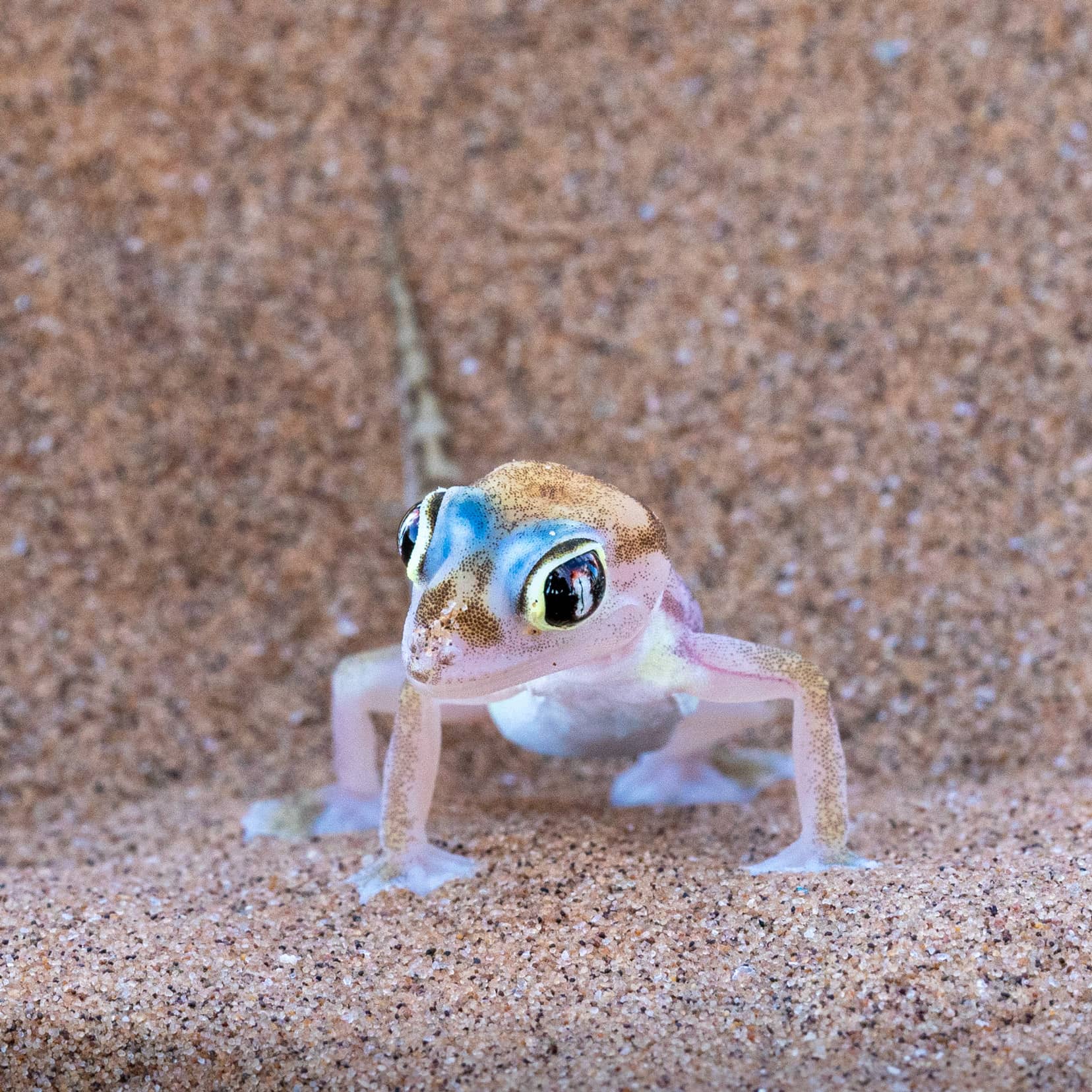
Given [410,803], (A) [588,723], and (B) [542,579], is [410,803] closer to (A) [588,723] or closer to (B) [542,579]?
(A) [588,723]

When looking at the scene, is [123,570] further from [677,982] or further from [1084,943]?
[1084,943]

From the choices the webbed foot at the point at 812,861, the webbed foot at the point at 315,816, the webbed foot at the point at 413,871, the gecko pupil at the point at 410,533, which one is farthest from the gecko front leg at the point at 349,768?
the webbed foot at the point at 812,861

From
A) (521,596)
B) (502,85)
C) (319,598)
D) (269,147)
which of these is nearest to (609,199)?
(502,85)

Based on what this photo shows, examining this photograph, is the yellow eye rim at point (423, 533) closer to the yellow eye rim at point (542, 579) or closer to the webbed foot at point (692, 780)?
the yellow eye rim at point (542, 579)

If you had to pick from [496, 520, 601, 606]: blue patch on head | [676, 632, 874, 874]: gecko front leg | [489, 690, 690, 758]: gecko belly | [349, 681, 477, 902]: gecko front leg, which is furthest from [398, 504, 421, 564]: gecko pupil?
[676, 632, 874, 874]: gecko front leg

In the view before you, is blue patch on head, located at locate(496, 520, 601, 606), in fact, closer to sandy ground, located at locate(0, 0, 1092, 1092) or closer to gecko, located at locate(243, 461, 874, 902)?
gecko, located at locate(243, 461, 874, 902)

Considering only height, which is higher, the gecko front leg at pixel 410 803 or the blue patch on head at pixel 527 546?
the blue patch on head at pixel 527 546

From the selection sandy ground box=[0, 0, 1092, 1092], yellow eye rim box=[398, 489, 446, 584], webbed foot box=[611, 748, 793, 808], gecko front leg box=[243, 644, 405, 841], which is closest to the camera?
yellow eye rim box=[398, 489, 446, 584]
